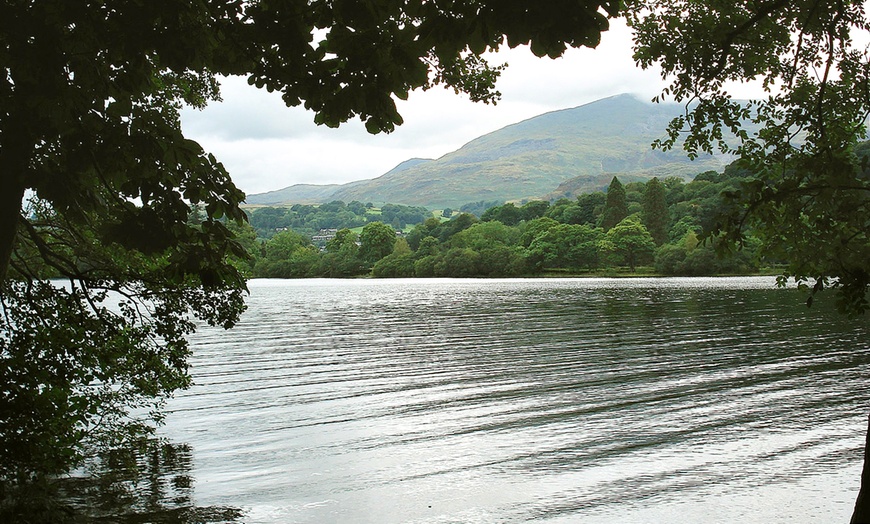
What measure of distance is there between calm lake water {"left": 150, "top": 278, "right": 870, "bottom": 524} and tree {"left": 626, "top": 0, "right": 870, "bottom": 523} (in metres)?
4.60

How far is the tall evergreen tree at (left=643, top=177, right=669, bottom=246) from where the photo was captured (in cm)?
17438

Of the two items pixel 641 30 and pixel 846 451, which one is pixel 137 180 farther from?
pixel 846 451

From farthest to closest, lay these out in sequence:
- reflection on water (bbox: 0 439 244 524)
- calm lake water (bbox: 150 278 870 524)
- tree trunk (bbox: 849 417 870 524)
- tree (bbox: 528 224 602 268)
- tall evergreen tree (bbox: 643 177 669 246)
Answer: tall evergreen tree (bbox: 643 177 669 246) < tree (bbox: 528 224 602 268) < calm lake water (bbox: 150 278 870 524) < reflection on water (bbox: 0 439 244 524) < tree trunk (bbox: 849 417 870 524)

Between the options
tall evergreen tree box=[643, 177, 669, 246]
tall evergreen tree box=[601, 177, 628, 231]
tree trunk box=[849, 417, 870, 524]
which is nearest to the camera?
tree trunk box=[849, 417, 870, 524]

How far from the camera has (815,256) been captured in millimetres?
9062

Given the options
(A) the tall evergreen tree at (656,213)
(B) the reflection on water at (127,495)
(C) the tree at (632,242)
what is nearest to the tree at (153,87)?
(B) the reflection on water at (127,495)

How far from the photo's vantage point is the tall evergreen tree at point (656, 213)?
17438 cm

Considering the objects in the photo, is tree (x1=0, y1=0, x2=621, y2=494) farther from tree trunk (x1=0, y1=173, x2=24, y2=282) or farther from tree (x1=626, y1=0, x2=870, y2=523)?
tree (x1=626, y1=0, x2=870, y2=523)

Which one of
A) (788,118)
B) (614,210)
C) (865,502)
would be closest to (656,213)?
(614,210)

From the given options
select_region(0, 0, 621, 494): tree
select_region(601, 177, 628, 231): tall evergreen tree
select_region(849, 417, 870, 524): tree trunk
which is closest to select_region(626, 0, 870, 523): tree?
select_region(849, 417, 870, 524): tree trunk

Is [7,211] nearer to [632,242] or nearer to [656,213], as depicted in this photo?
[632,242]

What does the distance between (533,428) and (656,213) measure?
169260 millimetres

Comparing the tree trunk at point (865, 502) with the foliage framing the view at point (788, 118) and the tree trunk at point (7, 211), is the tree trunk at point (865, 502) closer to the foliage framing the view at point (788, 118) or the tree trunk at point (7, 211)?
the foliage framing the view at point (788, 118)

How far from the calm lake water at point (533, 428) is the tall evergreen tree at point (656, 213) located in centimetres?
13882
